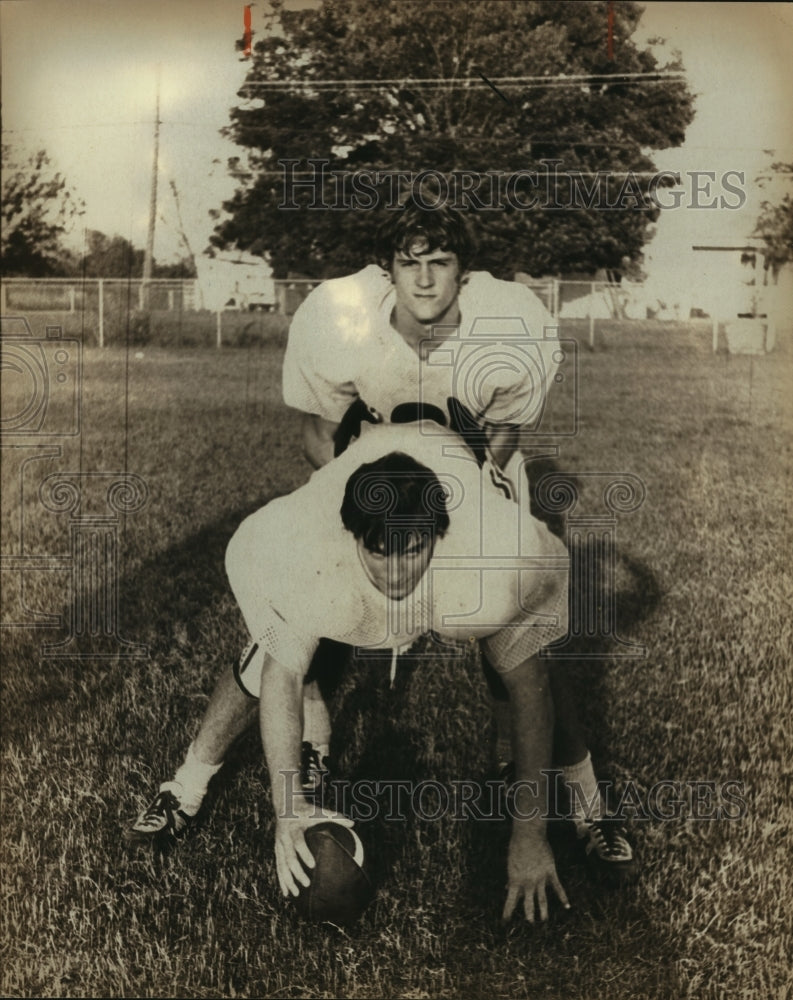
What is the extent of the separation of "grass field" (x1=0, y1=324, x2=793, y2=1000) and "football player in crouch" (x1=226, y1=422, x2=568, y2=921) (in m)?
0.10

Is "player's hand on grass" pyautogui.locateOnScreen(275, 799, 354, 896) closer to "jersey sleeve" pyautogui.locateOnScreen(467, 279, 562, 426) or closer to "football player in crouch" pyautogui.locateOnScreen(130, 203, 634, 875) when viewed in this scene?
"football player in crouch" pyautogui.locateOnScreen(130, 203, 634, 875)

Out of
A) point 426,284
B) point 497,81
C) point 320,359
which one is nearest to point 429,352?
point 426,284

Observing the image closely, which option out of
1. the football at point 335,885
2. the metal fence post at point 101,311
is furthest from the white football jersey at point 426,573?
the metal fence post at point 101,311

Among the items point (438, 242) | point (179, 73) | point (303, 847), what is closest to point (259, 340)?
point (438, 242)

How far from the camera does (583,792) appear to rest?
3666mm

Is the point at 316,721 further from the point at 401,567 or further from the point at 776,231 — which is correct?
the point at 776,231

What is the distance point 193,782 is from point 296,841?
0.40 metres

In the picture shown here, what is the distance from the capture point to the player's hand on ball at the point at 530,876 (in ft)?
11.7

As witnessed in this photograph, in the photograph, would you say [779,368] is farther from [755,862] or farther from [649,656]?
[755,862]

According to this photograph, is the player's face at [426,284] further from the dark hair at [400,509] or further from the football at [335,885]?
the football at [335,885]

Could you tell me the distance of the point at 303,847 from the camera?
3.58m

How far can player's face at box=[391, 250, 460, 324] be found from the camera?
3.65 meters

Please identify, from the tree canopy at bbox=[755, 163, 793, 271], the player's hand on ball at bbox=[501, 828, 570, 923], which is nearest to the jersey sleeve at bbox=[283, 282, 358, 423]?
the tree canopy at bbox=[755, 163, 793, 271]

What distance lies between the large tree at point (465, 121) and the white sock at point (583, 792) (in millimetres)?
1626
